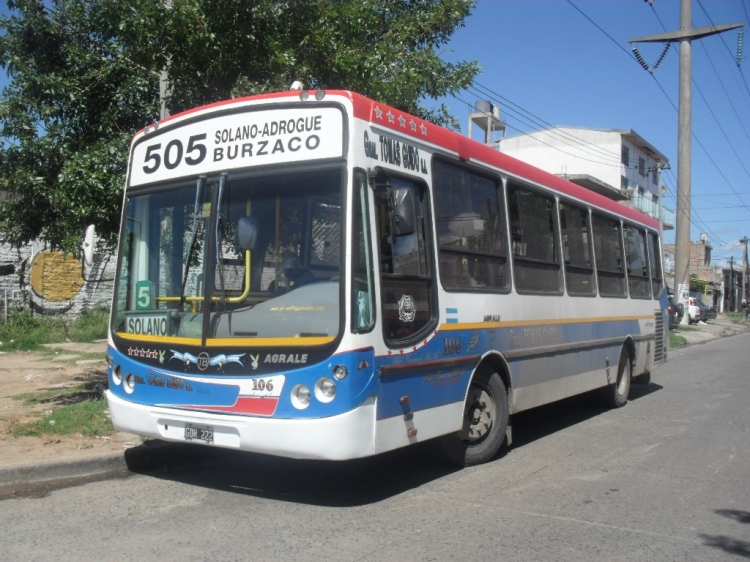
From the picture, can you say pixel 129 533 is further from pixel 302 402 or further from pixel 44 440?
pixel 44 440

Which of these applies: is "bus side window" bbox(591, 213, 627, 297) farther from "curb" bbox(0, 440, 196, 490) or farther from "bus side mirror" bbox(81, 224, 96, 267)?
"bus side mirror" bbox(81, 224, 96, 267)

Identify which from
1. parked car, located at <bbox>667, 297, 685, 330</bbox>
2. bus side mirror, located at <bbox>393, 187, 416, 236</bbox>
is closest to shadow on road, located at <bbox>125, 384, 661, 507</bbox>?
bus side mirror, located at <bbox>393, 187, 416, 236</bbox>

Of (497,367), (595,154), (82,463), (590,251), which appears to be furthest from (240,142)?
(595,154)

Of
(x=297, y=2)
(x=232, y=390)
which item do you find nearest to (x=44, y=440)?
(x=232, y=390)

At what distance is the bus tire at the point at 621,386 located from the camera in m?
11.1

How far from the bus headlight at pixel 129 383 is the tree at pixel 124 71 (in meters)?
2.49

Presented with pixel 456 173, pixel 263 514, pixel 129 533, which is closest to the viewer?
pixel 129 533

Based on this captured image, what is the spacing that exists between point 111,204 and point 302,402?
14.0ft

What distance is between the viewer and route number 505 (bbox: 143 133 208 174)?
620cm

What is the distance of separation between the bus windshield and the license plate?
0.69 metres

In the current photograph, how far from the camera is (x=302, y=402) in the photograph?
211 inches

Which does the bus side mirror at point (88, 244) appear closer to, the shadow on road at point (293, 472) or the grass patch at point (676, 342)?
the shadow on road at point (293, 472)

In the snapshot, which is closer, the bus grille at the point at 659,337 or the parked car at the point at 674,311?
the bus grille at the point at 659,337

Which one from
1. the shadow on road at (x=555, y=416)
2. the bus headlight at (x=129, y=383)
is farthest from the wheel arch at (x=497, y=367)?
the bus headlight at (x=129, y=383)
